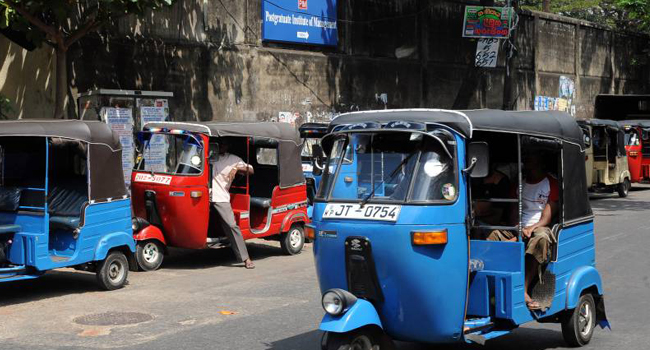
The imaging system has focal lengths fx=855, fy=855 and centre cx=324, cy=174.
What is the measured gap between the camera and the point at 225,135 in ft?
42.2

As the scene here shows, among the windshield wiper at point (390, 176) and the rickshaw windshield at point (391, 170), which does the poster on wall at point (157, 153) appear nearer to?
the rickshaw windshield at point (391, 170)

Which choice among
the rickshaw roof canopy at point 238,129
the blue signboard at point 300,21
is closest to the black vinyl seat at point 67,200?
the rickshaw roof canopy at point 238,129

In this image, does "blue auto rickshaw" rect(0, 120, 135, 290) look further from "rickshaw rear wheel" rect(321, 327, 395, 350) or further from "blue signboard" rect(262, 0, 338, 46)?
"blue signboard" rect(262, 0, 338, 46)

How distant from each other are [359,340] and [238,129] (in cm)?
722

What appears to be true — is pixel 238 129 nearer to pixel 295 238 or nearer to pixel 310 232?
pixel 295 238

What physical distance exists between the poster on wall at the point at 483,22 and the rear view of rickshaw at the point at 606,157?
414 centimetres

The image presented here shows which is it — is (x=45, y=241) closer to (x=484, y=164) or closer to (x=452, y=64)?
(x=484, y=164)

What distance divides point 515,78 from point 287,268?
20482 mm

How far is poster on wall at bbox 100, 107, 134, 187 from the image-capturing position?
16203 mm

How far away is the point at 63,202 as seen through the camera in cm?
1121

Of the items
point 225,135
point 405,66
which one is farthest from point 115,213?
point 405,66

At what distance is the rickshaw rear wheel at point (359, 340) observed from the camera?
6.29 metres

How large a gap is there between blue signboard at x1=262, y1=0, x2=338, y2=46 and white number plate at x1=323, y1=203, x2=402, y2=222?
47.6 feet

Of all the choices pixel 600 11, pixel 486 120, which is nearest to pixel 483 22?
pixel 486 120
